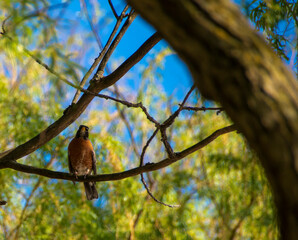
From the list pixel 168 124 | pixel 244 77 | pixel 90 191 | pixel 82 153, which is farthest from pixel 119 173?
pixel 82 153

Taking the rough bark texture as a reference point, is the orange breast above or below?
above

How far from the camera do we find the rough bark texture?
84 cm

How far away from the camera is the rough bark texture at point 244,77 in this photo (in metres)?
0.84

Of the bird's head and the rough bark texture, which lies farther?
the bird's head

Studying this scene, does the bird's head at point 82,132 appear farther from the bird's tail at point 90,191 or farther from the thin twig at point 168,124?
the thin twig at point 168,124

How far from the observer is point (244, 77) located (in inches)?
34.3

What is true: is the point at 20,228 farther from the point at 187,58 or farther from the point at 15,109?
the point at 187,58

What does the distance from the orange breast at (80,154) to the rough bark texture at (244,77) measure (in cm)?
424

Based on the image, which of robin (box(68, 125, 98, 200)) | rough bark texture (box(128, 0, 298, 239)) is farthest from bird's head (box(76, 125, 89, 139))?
rough bark texture (box(128, 0, 298, 239))

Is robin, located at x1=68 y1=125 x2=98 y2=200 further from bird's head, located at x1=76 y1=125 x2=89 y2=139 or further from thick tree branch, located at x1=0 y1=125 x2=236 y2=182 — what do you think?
thick tree branch, located at x1=0 y1=125 x2=236 y2=182

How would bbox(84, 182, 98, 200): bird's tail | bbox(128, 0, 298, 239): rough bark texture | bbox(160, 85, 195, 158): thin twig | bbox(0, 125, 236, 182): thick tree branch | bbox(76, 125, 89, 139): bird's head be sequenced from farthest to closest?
bbox(76, 125, 89, 139): bird's head, bbox(84, 182, 98, 200): bird's tail, bbox(0, 125, 236, 182): thick tree branch, bbox(160, 85, 195, 158): thin twig, bbox(128, 0, 298, 239): rough bark texture

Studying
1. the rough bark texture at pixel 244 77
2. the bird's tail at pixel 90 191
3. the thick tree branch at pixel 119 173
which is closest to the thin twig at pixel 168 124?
the thick tree branch at pixel 119 173

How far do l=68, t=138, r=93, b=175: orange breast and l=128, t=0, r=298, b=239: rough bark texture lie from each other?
4242 mm

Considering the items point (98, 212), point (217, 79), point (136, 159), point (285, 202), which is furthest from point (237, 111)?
point (136, 159)
